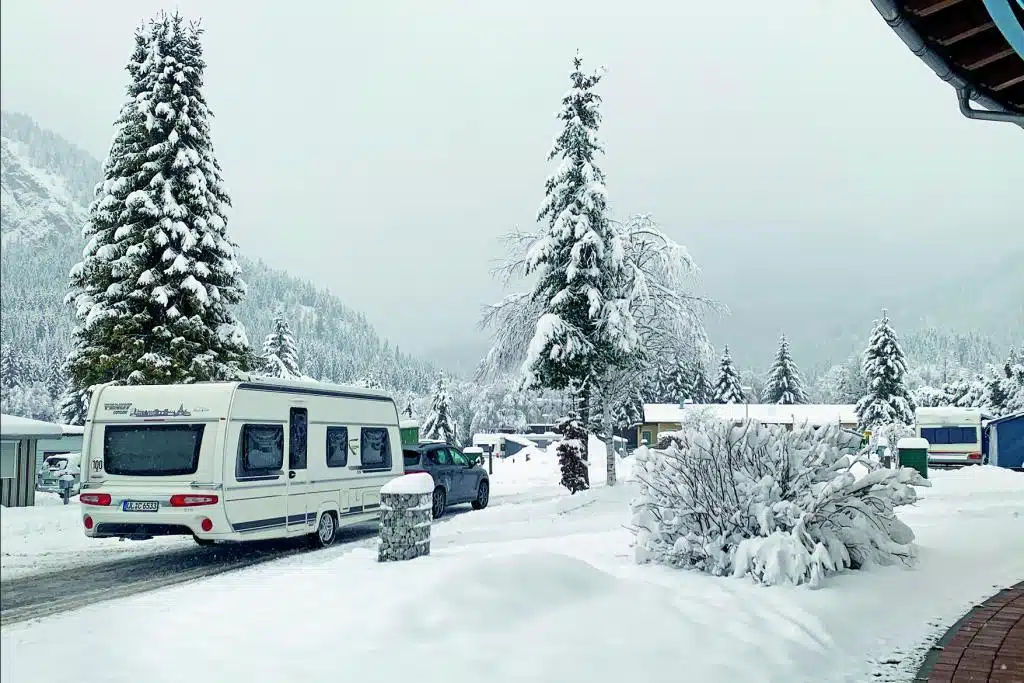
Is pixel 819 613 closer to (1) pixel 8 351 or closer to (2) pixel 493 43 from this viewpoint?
(2) pixel 493 43

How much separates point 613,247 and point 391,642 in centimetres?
1865

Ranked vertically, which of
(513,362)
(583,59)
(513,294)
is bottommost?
(513,362)

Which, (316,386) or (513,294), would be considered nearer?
(316,386)

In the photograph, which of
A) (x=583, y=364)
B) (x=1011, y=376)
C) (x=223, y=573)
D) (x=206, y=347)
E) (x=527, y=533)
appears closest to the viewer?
(x=206, y=347)

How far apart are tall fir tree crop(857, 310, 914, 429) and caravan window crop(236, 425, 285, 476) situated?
51.6m

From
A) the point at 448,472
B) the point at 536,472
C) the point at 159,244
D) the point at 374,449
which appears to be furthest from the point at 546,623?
the point at 536,472

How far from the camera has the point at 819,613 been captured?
7.11 meters

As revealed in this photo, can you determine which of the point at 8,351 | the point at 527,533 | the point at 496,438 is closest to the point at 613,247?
the point at 527,533

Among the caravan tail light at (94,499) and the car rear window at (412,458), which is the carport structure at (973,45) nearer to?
the caravan tail light at (94,499)

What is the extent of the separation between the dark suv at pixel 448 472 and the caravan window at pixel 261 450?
17.8 feet

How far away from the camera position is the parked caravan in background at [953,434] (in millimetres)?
42156

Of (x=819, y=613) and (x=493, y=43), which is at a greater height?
(x=493, y=43)

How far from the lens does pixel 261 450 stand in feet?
35.1

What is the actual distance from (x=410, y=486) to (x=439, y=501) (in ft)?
26.9
